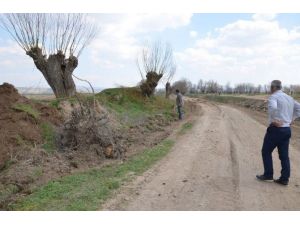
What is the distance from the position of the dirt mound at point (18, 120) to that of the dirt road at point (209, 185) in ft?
14.2

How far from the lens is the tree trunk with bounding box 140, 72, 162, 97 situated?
3059cm

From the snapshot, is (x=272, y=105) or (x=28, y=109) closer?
(x=272, y=105)

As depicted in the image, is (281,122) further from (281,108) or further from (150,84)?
(150,84)

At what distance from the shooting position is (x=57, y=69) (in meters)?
19.5

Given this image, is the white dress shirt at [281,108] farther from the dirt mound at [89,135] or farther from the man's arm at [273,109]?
the dirt mound at [89,135]

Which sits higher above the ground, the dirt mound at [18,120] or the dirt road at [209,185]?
the dirt mound at [18,120]

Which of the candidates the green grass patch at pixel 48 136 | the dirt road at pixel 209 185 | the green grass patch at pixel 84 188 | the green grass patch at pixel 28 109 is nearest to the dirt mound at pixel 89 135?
the green grass patch at pixel 48 136

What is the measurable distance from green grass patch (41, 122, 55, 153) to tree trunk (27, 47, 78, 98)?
5416 mm

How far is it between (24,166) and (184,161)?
3.85 meters

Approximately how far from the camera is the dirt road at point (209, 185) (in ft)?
20.8

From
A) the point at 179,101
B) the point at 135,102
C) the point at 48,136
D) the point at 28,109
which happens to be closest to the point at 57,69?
the point at 28,109

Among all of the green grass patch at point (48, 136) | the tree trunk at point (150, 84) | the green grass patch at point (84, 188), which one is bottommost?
the green grass patch at point (84, 188)

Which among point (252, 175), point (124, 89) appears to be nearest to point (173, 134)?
point (252, 175)

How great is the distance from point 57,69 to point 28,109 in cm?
629
